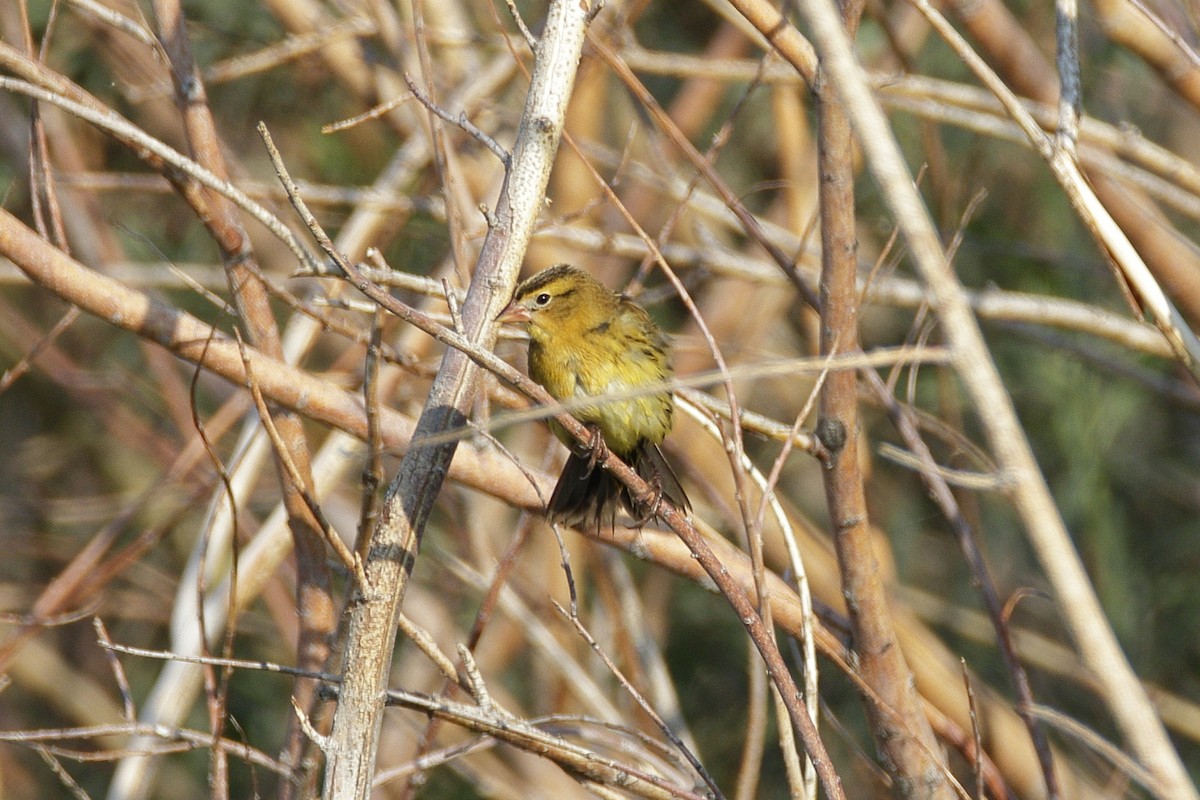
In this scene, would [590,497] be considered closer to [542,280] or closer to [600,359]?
[600,359]

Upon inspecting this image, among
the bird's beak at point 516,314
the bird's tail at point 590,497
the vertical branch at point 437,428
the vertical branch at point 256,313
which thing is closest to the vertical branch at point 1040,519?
the vertical branch at point 437,428

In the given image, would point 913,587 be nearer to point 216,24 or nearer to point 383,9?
Answer: point 383,9

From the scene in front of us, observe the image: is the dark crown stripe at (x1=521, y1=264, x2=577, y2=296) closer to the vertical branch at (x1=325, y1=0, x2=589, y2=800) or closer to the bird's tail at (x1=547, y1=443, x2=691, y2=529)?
the bird's tail at (x1=547, y1=443, x2=691, y2=529)

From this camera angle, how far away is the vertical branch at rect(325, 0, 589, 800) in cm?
189

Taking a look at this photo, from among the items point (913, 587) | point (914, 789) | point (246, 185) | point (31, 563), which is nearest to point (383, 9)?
point (246, 185)

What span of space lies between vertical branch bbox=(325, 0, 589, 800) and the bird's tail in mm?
719

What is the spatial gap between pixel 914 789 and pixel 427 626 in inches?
131

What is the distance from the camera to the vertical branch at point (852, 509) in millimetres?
2312

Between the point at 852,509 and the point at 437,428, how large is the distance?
33.8 inches

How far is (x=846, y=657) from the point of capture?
2.56 meters

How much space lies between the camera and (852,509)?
2377 mm

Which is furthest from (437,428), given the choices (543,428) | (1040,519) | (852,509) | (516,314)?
(543,428)

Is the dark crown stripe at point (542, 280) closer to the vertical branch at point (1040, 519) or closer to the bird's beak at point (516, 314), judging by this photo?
the bird's beak at point (516, 314)

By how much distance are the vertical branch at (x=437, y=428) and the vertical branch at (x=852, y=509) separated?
0.52 metres
